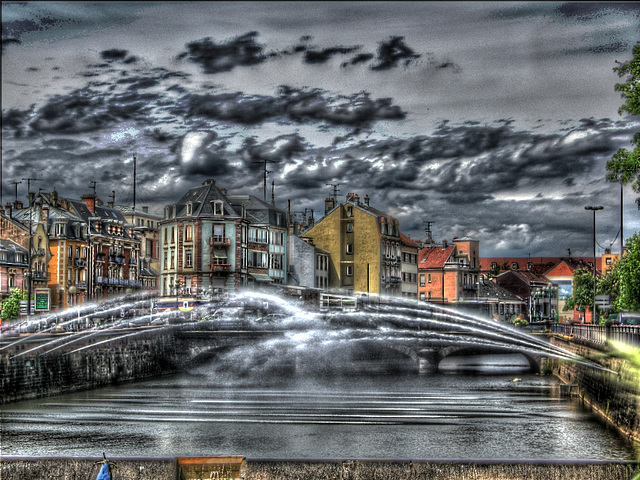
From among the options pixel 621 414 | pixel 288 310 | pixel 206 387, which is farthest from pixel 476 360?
pixel 621 414

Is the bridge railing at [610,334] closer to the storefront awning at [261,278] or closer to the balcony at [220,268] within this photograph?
the balcony at [220,268]

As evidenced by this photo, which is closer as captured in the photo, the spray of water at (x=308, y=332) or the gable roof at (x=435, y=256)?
the spray of water at (x=308, y=332)

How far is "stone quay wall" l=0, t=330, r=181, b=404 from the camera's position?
225ft

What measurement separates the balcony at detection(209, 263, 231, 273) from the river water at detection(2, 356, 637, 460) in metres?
47.9

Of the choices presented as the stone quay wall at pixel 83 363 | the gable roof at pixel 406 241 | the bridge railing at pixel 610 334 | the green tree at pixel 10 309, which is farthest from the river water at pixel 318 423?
the gable roof at pixel 406 241

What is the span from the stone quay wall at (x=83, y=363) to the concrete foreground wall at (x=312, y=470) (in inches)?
1577

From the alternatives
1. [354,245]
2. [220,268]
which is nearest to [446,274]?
[354,245]

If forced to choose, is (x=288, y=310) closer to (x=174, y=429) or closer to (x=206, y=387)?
(x=206, y=387)

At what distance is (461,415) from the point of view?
61.1 meters

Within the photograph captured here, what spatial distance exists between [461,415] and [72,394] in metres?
36.7

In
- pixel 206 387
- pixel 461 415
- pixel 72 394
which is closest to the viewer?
pixel 461 415

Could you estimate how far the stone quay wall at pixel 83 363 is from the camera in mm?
68500

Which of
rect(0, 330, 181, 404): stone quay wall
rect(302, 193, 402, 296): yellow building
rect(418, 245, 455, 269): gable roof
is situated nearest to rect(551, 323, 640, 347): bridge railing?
rect(0, 330, 181, 404): stone quay wall

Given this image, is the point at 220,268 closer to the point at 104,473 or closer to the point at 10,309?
the point at 10,309
